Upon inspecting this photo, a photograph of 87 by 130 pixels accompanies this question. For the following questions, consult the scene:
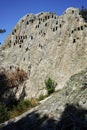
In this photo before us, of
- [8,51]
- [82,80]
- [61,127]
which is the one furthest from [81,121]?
[8,51]

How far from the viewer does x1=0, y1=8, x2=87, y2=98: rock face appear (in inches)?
1391

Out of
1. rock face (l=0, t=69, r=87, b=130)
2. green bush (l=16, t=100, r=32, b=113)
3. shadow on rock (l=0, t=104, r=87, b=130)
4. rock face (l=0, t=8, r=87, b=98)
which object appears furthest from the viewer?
rock face (l=0, t=8, r=87, b=98)

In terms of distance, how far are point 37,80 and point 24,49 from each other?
7877 millimetres

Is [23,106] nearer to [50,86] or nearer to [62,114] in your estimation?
[50,86]

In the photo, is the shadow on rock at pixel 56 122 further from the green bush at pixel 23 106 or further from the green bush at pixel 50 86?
the green bush at pixel 50 86

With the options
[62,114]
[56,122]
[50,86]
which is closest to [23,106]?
[50,86]

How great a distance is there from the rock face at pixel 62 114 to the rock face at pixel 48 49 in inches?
670

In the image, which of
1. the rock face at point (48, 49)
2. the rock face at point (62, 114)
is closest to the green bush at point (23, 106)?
the rock face at point (62, 114)

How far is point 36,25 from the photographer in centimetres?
4391

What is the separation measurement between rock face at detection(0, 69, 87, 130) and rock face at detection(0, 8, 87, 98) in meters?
17.0

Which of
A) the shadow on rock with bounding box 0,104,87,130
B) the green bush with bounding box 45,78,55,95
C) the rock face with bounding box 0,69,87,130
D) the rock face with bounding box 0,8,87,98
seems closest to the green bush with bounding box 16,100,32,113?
the green bush with bounding box 45,78,55,95

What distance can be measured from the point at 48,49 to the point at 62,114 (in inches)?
985

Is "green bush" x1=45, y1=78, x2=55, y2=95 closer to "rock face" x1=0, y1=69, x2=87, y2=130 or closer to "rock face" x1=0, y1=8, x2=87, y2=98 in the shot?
"rock face" x1=0, y1=8, x2=87, y2=98

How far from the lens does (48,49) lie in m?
39.0
